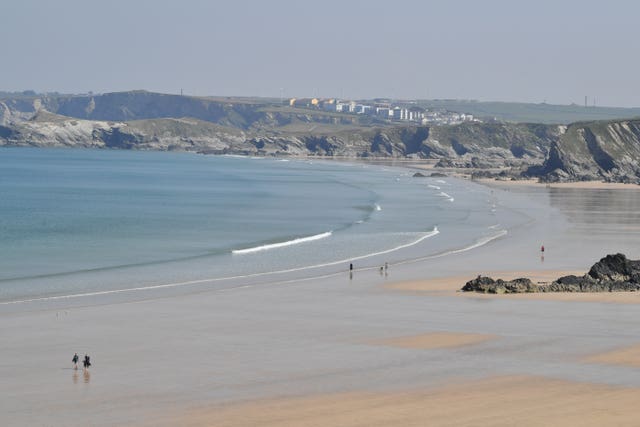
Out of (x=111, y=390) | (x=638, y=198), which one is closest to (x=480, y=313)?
(x=111, y=390)

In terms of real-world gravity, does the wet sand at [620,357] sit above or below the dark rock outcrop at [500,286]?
above

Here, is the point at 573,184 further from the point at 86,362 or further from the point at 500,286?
the point at 86,362

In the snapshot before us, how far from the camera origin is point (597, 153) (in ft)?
558

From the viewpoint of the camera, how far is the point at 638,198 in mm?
120562

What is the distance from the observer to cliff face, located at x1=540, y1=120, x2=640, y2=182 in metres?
164

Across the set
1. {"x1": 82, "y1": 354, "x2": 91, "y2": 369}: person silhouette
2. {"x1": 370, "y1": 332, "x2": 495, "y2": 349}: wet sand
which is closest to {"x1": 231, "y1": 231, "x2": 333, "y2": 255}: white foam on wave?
{"x1": 370, "y1": 332, "x2": 495, "y2": 349}: wet sand

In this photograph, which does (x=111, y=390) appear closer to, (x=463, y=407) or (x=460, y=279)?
(x=463, y=407)

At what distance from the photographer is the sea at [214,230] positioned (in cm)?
5594

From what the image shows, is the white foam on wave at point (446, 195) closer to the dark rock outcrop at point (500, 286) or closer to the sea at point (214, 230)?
the sea at point (214, 230)

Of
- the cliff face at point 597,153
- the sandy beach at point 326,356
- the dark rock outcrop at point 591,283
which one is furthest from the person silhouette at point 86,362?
the cliff face at point 597,153

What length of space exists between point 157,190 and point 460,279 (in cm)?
8735

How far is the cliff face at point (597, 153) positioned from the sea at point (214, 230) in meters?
26.1

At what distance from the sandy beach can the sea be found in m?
5.93

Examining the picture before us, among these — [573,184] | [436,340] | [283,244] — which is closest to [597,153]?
[573,184]
